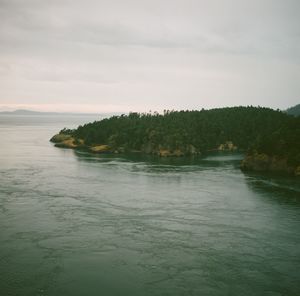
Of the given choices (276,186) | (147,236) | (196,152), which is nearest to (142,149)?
(196,152)

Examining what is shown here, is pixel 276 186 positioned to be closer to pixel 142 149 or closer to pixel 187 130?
pixel 142 149

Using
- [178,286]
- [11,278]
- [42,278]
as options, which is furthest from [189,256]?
[11,278]

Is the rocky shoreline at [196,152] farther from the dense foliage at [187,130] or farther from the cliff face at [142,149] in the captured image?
the dense foliage at [187,130]

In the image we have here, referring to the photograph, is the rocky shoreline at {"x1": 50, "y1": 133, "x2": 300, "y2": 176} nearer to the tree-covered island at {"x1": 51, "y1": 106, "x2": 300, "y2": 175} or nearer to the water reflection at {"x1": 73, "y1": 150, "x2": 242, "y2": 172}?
the tree-covered island at {"x1": 51, "y1": 106, "x2": 300, "y2": 175}

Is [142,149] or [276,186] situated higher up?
[142,149]

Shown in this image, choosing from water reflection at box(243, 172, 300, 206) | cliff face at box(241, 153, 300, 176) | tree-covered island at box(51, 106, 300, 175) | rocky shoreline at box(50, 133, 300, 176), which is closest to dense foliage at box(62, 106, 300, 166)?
tree-covered island at box(51, 106, 300, 175)

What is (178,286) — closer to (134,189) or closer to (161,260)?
(161,260)

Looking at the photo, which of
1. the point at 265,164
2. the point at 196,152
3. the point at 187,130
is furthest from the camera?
the point at 187,130
